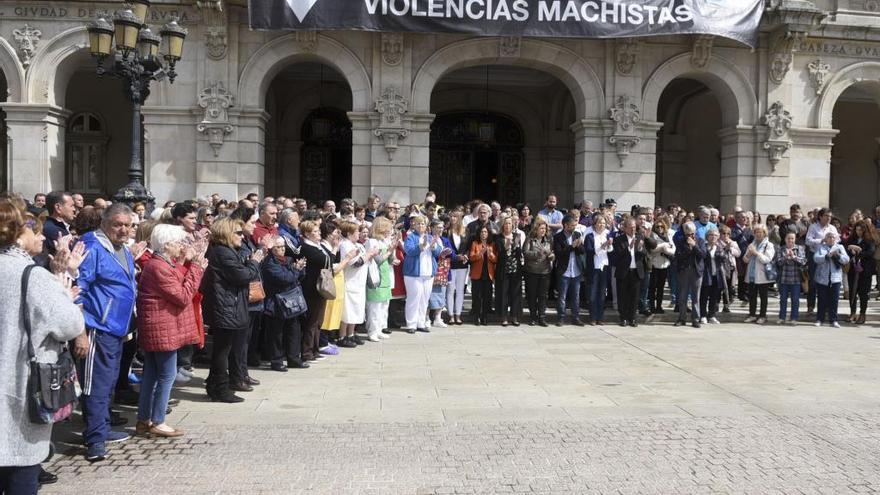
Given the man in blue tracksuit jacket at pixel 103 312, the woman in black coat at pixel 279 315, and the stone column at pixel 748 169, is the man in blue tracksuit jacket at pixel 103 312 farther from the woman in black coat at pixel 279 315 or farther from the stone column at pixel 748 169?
the stone column at pixel 748 169

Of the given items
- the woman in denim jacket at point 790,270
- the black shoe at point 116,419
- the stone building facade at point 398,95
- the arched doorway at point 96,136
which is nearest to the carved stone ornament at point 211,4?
the stone building facade at point 398,95

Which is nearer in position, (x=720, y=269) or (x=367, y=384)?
(x=367, y=384)

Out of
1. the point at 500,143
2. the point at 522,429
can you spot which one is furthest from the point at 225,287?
the point at 500,143

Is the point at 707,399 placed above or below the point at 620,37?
below

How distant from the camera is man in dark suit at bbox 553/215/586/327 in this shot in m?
12.5

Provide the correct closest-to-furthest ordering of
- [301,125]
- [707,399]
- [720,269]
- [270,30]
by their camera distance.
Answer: [707,399] < [720,269] < [270,30] < [301,125]

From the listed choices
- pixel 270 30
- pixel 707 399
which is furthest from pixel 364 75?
pixel 707 399

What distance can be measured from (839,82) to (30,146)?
20172mm

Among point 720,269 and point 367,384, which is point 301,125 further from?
point 367,384

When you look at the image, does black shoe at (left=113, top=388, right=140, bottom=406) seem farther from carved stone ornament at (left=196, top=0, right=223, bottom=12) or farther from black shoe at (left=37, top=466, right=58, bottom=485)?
A: carved stone ornament at (left=196, top=0, right=223, bottom=12)

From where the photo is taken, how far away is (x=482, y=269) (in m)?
12.3

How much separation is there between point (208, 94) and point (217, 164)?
5.33ft

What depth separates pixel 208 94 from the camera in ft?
53.9

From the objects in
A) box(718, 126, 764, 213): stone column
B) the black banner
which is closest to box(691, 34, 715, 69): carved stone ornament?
the black banner
